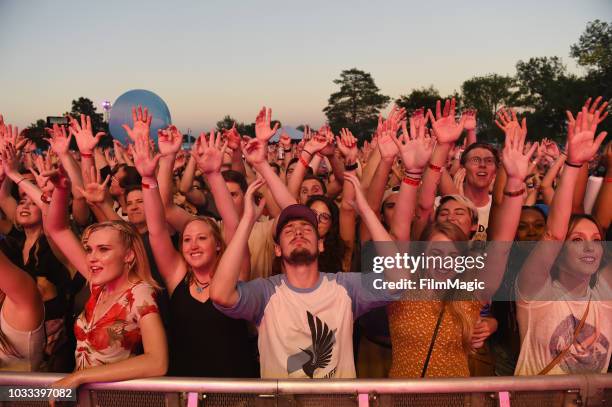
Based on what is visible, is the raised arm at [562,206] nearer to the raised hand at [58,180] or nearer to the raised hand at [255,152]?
the raised hand at [255,152]

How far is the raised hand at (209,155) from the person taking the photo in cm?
356

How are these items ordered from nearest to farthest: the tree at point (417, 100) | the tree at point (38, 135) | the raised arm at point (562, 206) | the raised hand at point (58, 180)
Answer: the raised arm at point (562, 206), the raised hand at point (58, 180), the tree at point (38, 135), the tree at point (417, 100)

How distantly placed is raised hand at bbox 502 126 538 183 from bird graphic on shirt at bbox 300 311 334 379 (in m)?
1.41

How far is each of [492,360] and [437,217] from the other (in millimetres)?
944

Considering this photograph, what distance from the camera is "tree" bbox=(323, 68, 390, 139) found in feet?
305

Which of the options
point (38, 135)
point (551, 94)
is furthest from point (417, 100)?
point (38, 135)

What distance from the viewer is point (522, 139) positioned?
320 centimetres

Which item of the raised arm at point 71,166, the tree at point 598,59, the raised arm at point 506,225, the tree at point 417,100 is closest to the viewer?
the raised arm at point 506,225

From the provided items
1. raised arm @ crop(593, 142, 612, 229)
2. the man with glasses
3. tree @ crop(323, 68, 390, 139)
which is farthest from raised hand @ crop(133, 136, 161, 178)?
tree @ crop(323, 68, 390, 139)

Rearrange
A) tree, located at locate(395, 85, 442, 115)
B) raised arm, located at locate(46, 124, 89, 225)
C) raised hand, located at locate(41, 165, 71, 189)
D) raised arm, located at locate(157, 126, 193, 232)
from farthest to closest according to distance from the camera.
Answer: tree, located at locate(395, 85, 442, 115) → raised arm, located at locate(46, 124, 89, 225) → raised arm, located at locate(157, 126, 193, 232) → raised hand, located at locate(41, 165, 71, 189)

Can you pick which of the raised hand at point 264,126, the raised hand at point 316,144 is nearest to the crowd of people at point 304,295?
the raised hand at point 264,126

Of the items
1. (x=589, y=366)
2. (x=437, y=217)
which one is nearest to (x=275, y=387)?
(x=589, y=366)

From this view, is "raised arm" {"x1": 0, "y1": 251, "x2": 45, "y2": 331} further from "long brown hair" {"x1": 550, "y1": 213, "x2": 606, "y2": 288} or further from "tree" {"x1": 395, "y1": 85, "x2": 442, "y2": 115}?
"tree" {"x1": 395, "y1": 85, "x2": 442, "y2": 115}

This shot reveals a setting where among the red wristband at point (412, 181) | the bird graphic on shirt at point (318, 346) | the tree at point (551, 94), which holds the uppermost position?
the tree at point (551, 94)
